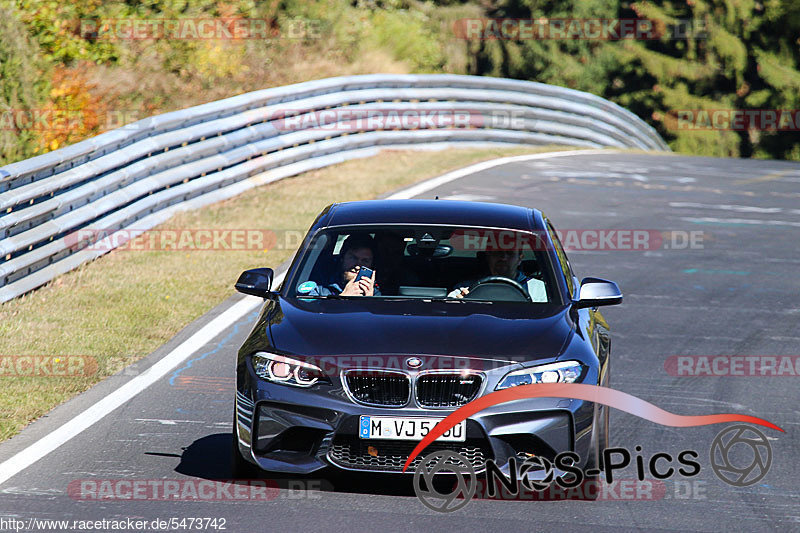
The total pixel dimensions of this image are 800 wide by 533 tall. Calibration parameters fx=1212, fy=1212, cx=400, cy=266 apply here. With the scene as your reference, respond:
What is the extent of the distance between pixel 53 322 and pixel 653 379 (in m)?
4.89

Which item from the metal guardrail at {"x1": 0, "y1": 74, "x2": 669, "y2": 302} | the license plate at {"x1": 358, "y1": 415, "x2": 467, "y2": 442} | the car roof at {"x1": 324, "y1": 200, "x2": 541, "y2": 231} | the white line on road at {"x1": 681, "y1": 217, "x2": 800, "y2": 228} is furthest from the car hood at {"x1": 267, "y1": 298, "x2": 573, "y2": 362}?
the white line on road at {"x1": 681, "y1": 217, "x2": 800, "y2": 228}

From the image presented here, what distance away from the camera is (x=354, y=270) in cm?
758

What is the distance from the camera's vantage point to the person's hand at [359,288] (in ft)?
24.4

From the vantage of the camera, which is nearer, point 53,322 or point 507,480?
point 507,480

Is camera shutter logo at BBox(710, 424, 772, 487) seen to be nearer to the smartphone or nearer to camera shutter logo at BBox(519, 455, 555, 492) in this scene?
camera shutter logo at BBox(519, 455, 555, 492)

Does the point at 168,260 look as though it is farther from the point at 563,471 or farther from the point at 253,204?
the point at 563,471

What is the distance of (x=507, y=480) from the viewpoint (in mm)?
5938

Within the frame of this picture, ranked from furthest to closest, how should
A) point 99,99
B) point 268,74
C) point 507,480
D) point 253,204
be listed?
point 268,74
point 99,99
point 253,204
point 507,480

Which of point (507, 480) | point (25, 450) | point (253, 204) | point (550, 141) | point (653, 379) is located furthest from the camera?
point (550, 141)

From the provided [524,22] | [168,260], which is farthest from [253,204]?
[524,22]

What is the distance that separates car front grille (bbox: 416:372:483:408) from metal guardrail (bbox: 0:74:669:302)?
18.5 ft

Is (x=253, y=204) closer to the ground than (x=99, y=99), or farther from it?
closer to the ground

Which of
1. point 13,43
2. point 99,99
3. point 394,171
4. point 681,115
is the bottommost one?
point 681,115

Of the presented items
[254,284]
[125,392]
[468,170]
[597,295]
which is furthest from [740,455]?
[468,170]
